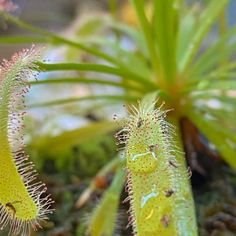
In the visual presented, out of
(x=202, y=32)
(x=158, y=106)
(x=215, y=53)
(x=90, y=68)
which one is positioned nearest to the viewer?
(x=90, y=68)

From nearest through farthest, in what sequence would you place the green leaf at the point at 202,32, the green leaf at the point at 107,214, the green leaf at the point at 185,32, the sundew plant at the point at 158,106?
the sundew plant at the point at 158,106 → the green leaf at the point at 107,214 → the green leaf at the point at 202,32 → the green leaf at the point at 185,32

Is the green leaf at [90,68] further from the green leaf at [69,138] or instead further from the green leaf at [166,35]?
the green leaf at [69,138]

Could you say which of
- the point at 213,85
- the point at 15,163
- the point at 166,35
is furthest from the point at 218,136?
the point at 15,163

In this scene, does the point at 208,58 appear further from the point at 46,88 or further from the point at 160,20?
the point at 46,88

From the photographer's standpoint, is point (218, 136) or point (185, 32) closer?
point (218, 136)

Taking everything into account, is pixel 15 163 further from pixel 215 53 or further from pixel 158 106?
pixel 215 53

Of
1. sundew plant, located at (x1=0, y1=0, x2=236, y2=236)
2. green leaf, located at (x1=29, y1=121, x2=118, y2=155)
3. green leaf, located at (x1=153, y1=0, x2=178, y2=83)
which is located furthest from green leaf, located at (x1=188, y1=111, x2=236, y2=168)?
green leaf, located at (x1=29, y1=121, x2=118, y2=155)

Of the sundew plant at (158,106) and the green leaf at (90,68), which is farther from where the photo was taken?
the green leaf at (90,68)

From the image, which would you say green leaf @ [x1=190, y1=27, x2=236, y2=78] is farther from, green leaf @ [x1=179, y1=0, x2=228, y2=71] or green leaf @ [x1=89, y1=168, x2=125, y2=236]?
green leaf @ [x1=89, y1=168, x2=125, y2=236]

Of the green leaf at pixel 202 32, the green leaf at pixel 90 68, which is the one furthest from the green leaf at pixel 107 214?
the green leaf at pixel 202 32
